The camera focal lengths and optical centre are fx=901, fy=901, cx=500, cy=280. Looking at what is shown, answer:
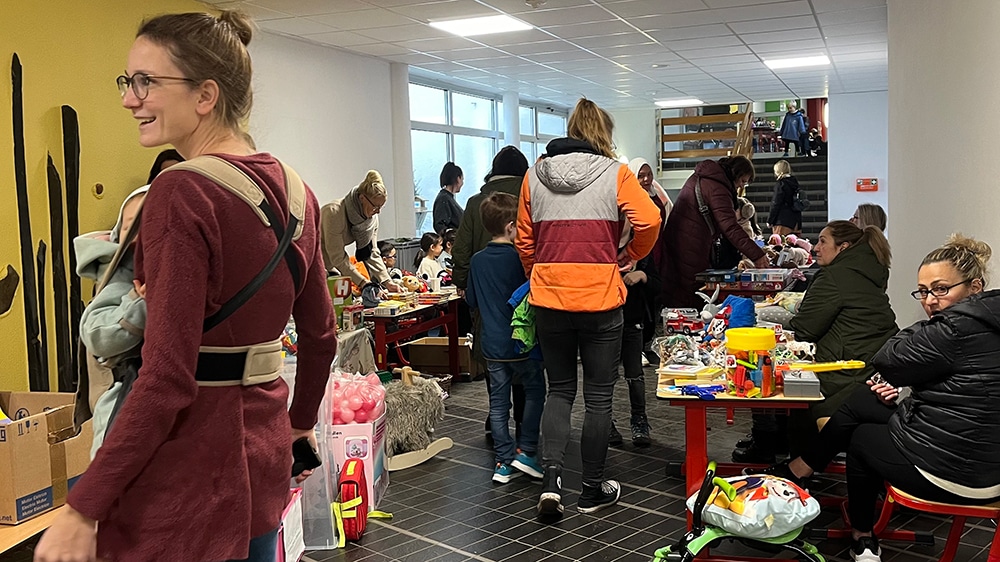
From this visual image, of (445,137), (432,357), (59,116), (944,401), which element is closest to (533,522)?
(944,401)

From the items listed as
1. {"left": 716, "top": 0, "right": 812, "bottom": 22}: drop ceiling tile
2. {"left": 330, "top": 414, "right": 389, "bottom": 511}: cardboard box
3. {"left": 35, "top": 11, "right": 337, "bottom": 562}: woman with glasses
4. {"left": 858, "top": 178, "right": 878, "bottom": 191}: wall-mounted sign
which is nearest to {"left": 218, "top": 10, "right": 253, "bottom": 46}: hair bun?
{"left": 35, "top": 11, "right": 337, "bottom": 562}: woman with glasses

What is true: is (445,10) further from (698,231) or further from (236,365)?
(236,365)

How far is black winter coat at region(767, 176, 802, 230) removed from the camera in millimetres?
11398

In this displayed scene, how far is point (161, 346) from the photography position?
4.07 feet

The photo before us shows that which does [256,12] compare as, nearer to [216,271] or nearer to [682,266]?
[682,266]

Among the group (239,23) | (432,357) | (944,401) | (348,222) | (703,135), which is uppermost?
(703,135)

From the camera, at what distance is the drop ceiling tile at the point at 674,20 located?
290 inches

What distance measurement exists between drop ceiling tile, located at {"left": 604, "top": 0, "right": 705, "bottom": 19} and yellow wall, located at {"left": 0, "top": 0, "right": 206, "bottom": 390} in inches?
133

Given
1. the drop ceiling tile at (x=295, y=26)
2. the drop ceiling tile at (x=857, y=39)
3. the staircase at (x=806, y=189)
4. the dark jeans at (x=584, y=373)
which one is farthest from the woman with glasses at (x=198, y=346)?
the staircase at (x=806, y=189)

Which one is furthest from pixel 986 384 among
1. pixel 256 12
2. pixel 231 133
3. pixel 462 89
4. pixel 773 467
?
pixel 462 89

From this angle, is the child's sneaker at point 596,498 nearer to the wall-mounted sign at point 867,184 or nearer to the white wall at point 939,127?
the white wall at point 939,127

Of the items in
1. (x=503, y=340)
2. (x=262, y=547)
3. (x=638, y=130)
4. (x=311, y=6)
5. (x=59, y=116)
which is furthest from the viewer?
(x=638, y=130)

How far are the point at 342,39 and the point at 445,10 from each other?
1.51m

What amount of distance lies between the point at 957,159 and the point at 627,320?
1.63 meters
